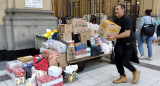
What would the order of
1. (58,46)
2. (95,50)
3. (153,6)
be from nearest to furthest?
(58,46), (95,50), (153,6)

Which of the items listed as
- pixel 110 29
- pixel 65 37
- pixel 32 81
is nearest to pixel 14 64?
pixel 32 81

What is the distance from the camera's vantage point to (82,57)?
14.1 feet

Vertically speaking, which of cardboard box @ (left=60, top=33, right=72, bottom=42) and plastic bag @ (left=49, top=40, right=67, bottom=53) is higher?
cardboard box @ (left=60, top=33, right=72, bottom=42)

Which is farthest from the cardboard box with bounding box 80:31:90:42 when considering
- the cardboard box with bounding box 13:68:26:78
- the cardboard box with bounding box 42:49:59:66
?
the cardboard box with bounding box 13:68:26:78

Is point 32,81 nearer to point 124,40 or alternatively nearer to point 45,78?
point 45,78

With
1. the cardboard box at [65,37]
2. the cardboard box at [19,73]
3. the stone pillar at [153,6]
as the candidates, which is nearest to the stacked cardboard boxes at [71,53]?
the cardboard box at [65,37]

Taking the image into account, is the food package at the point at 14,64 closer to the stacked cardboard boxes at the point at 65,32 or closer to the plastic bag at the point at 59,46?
the plastic bag at the point at 59,46

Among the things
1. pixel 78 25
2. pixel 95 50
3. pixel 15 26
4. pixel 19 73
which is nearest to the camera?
pixel 19 73

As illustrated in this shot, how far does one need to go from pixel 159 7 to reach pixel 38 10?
346 inches

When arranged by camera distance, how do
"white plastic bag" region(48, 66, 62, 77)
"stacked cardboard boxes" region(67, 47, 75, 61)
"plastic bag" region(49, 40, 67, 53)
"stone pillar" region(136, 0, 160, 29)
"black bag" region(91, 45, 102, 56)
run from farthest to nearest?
"stone pillar" region(136, 0, 160, 29)
"black bag" region(91, 45, 102, 56)
"stacked cardboard boxes" region(67, 47, 75, 61)
"plastic bag" region(49, 40, 67, 53)
"white plastic bag" region(48, 66, 62, 77)

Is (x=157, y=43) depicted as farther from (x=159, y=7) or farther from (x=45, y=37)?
(x=45, y=37)

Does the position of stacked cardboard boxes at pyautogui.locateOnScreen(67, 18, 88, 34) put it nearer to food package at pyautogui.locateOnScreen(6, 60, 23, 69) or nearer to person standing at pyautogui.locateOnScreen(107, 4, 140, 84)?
person standing at pyautogui.locateOnScreen(107, 4, 140, 84)

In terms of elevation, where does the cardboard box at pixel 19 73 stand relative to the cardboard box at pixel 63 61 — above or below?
below

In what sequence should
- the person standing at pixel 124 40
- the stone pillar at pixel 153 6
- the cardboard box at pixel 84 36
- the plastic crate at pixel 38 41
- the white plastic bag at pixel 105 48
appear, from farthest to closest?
the stone pillar at pixel 153 6, the plastic crate at pixel 38 41, the white plastic bag at pixel 105 48, the cardboard box at pixel 84 36, the person standing at pixel 124 40
